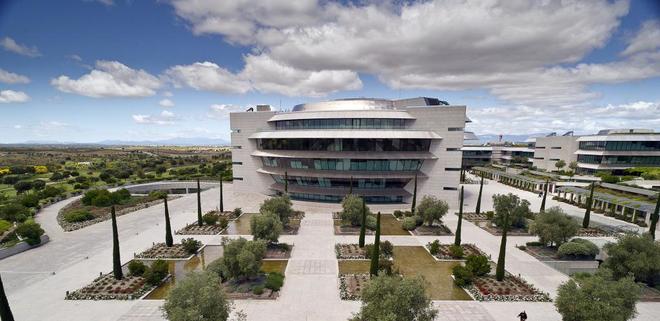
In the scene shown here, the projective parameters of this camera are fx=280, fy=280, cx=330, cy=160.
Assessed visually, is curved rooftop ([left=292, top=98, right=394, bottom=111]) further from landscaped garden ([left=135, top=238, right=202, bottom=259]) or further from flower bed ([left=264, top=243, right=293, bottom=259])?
landscaped garden ([left=135, top=238, right=202, bottom=259])

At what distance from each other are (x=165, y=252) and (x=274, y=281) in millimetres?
18327

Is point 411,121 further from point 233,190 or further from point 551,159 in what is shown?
point 551,159

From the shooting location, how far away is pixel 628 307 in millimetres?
20172

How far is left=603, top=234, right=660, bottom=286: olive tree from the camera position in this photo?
89.3 feet

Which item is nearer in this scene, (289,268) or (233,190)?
(289,268)

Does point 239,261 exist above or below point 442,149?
below

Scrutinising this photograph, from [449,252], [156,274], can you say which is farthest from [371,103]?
[156,274]

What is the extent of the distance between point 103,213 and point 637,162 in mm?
143088

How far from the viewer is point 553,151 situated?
110062 mm

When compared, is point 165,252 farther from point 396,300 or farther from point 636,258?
point 636,258

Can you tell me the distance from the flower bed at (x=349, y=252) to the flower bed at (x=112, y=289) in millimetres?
21078

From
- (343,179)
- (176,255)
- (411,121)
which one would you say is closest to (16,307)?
(176,255)

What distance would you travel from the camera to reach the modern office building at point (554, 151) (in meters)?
103

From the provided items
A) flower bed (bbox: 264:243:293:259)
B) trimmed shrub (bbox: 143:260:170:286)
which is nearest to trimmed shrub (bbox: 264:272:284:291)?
flower bed (bbox: 264:243:293:259)
